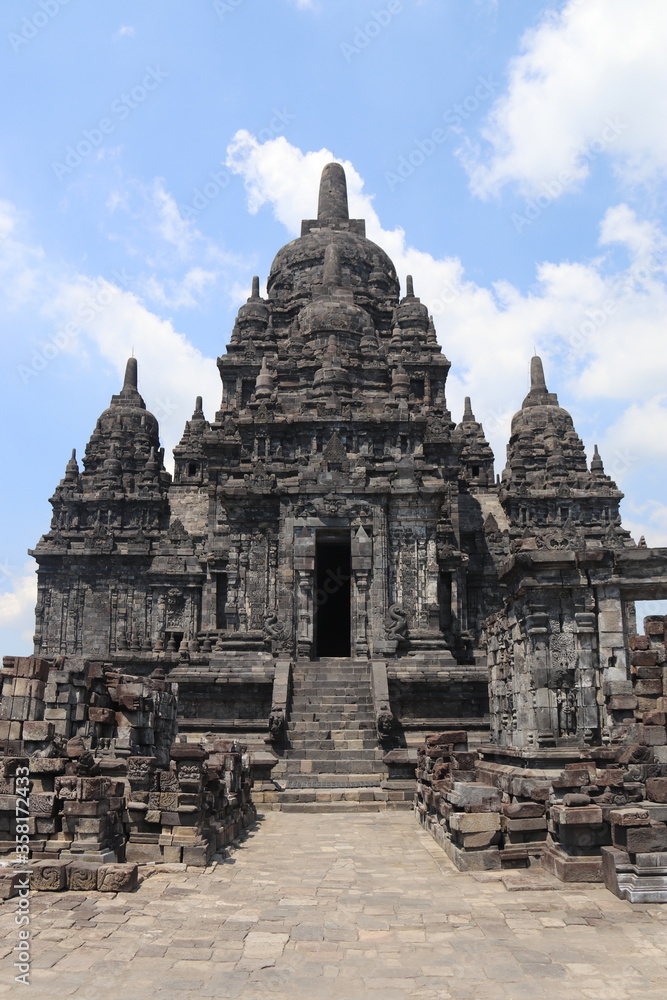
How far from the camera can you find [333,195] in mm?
42500

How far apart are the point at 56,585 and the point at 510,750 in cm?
2703

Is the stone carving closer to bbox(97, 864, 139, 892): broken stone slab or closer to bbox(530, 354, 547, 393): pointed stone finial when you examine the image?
bbox(97, 864, 139, 892): broken stone slab

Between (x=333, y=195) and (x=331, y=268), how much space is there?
890cm

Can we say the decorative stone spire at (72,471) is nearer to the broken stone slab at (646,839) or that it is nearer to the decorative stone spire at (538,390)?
the decorative stone spire at (538,390)

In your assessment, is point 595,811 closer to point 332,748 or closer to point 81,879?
point 81,879

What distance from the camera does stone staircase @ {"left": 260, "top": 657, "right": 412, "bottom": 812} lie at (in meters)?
16.9

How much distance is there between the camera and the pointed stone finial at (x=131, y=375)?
1730 inches

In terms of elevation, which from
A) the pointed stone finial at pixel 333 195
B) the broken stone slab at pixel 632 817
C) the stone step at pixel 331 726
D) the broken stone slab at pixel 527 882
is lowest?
the broken stone slab at pixel 527 882

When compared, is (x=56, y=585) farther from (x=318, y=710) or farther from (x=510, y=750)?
(x=510, y=750)

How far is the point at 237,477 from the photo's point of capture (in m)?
25.6

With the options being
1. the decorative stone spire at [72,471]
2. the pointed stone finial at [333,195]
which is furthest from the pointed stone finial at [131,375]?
the pointed stone finial at [333,195]

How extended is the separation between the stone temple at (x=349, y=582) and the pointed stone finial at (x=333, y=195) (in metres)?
0.18

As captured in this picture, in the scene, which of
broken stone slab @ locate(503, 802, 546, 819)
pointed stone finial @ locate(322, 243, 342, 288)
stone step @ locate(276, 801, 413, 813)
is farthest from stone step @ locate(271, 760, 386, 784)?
pointed stone finial @ locate(322, 243, 342, 288)

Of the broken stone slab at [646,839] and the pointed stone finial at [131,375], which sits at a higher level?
the pointed stone finial at [131,375]
